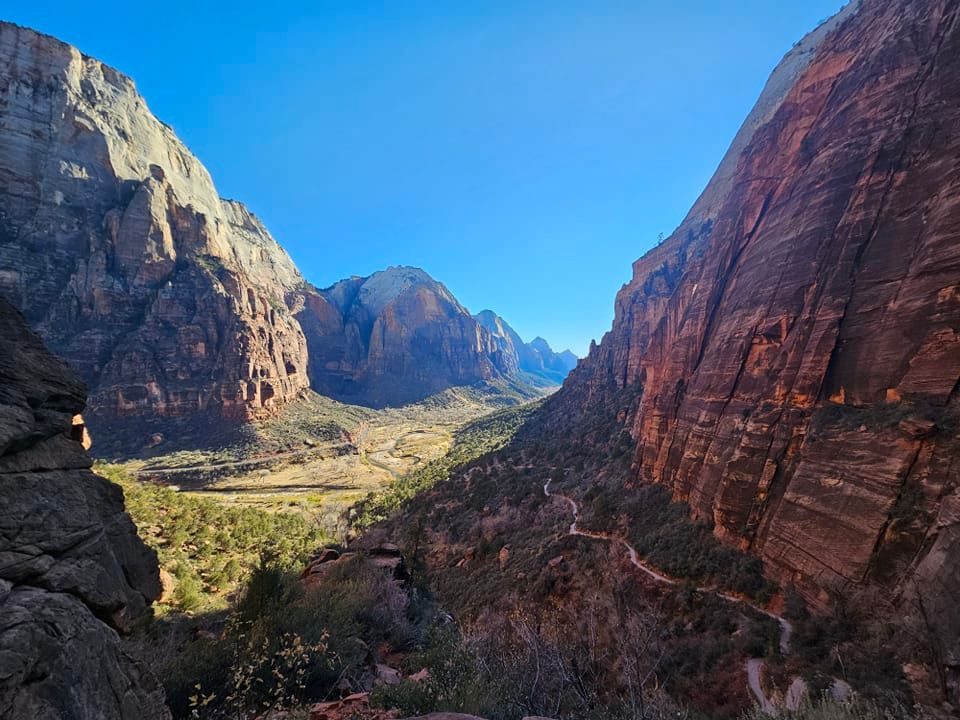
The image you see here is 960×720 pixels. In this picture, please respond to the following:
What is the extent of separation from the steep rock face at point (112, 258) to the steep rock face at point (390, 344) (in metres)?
55.4

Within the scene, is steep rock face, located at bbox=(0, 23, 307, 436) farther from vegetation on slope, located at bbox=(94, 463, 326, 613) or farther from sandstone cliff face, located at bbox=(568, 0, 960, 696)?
sandstone cliff face, located at bbox=(568, 0, 960, 696)

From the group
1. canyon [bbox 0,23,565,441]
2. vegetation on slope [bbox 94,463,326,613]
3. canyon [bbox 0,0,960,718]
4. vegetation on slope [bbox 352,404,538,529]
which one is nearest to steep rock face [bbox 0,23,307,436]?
canyon [bbox 0,23,565,441]

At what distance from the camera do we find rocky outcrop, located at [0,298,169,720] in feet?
12.5

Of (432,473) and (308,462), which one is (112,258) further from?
(432,473)

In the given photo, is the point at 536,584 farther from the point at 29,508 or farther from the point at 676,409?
the point at 29,508

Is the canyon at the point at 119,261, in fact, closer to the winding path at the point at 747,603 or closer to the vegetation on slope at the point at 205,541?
the vegetation on slope at the point at 205,541

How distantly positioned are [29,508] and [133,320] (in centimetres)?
9812

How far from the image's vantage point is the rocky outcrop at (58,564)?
3.82 meters

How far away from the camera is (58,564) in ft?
16.3

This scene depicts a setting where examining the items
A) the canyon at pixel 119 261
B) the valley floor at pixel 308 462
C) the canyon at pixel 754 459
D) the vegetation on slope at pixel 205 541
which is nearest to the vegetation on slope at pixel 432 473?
the canyon at pixel 754 459

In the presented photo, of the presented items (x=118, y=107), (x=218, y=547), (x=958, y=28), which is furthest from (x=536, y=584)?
(x=118, y=107)

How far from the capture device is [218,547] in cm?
2703

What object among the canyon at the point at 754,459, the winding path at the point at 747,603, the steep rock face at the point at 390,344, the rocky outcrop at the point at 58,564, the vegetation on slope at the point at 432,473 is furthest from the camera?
the steep rock face at the point at 390,344

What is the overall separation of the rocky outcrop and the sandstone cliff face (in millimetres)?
14085
